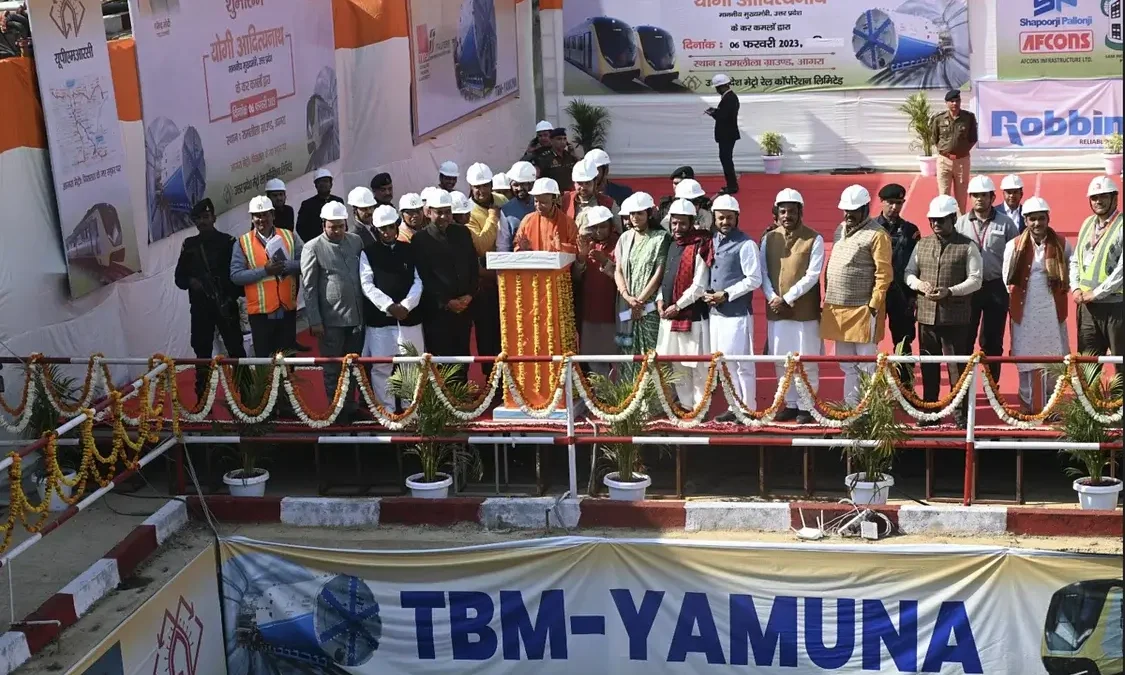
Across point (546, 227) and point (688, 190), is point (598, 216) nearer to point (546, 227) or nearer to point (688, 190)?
point (546, 227)

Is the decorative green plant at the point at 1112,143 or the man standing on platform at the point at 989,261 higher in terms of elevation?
the decorative green plant at the point at 1112,143

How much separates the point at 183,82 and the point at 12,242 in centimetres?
272

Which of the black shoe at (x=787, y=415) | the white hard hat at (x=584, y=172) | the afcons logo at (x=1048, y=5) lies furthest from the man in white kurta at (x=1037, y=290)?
the afcons logo at (x=1048, y=5)

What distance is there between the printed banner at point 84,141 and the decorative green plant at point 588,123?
10988 millimetres

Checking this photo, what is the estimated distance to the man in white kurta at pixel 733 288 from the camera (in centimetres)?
986

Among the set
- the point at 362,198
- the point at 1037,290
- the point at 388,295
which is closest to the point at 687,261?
the point at 388,295

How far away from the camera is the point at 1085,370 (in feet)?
29.7

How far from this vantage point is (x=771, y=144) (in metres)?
21.1

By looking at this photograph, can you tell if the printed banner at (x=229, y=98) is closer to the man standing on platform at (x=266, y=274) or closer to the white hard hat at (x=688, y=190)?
the man standing on platform at (x=266, y=274)

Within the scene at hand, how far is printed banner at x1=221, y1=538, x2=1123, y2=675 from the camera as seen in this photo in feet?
28.8

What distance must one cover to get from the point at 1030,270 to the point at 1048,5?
11.8 meters

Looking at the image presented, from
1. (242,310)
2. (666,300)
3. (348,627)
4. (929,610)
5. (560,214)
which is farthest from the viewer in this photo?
(242,310)

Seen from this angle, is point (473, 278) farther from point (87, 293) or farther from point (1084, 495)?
point (1084, 495)

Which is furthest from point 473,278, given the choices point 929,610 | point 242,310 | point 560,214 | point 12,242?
point 929,610
